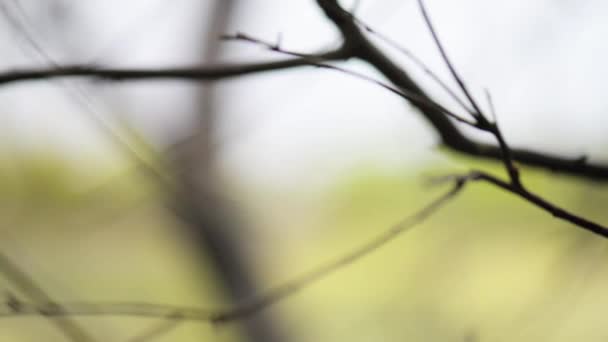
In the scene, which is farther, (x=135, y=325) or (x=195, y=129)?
(x=135, y=325)

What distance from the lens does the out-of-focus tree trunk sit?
3.90 ft

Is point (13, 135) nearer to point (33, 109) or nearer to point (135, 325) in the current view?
point (33, 109)

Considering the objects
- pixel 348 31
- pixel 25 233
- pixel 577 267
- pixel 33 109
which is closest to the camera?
pixel 348 31

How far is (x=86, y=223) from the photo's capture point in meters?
1.29

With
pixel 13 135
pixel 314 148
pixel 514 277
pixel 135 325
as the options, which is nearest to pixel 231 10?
pixel 314 148

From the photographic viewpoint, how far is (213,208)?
1223 mm

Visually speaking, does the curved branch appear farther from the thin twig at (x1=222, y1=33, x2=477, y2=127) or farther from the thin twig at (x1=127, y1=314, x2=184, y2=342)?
the thin twig at (x1=127, y1=314, x2=184, y2=342)

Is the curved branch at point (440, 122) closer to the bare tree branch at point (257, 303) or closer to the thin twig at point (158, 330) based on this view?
the bare tree branch at point (257, 303)

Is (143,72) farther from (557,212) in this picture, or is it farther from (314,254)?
(314,254)

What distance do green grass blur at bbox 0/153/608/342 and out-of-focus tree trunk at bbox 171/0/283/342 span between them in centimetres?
5

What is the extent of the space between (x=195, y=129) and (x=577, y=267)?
0.78 metres

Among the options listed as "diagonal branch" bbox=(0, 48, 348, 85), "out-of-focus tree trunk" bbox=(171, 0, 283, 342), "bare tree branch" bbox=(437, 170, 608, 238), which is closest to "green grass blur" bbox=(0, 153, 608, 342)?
"out-of-focus tree trunk" bbox=(171, 0, 283, 342)

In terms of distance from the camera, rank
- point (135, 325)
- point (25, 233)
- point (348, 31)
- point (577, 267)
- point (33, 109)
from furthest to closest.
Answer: point (25, 233) → point (135, 325) → point (33, 109) → point (577, 267) → point (348, 31)

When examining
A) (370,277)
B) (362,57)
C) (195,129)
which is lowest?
(370,277)
